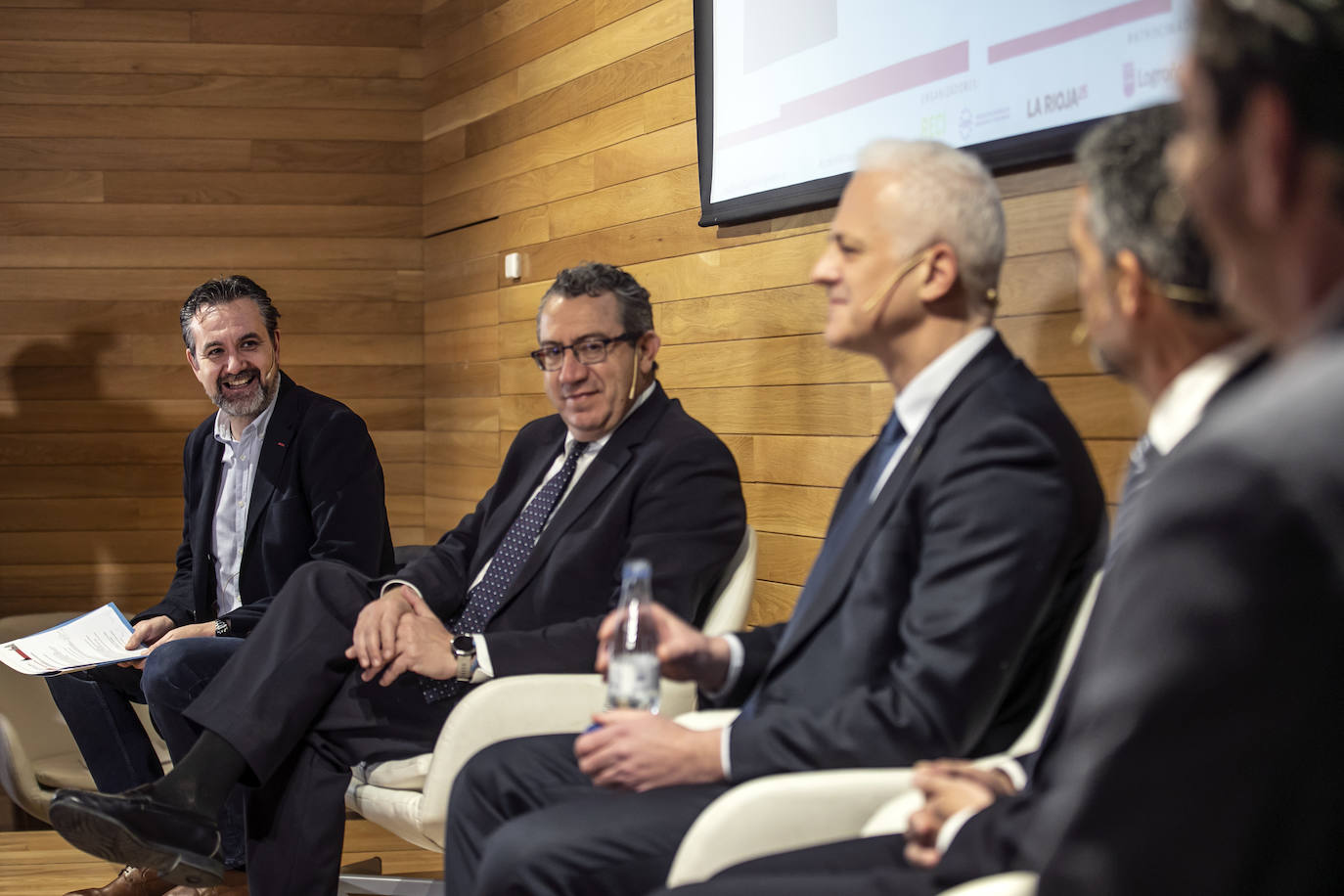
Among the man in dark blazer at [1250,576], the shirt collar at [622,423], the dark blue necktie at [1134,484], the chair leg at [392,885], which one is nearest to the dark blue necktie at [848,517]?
the dark blue necktie at [1134,484]

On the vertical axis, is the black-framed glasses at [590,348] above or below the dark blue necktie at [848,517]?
Result: above

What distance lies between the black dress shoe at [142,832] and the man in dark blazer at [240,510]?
638 millimetres

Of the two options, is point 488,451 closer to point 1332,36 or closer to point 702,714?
point 702,714

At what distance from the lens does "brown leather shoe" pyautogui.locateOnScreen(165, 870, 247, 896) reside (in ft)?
9.57

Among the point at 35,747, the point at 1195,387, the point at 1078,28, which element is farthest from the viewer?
the point at 35,747

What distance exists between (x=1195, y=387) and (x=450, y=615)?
1900 millimetres

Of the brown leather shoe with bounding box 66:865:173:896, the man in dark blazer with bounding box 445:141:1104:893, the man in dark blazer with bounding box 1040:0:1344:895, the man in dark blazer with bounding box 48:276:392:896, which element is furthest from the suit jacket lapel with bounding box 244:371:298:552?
the man in dark blazer with bounding box 1040:0:1344:895

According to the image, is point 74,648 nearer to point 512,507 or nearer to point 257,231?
point 512,507

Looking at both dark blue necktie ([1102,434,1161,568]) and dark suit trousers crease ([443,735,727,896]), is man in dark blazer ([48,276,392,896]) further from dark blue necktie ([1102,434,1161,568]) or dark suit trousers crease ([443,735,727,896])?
dark blue necktie ([1102,434,1161,568])

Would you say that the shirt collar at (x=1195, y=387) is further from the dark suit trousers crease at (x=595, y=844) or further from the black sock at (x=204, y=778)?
the black sock at (x=204, y=778)

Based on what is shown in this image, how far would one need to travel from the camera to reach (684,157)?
3.33 meters

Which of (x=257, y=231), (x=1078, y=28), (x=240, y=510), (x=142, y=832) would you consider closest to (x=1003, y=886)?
(x=1078, y=28)

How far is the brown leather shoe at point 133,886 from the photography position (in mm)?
2928

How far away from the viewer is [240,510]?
3201 millimetres
